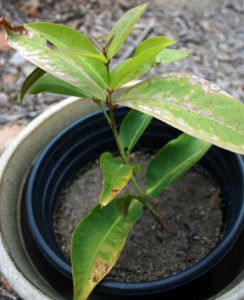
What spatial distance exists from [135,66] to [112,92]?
0.33 ft

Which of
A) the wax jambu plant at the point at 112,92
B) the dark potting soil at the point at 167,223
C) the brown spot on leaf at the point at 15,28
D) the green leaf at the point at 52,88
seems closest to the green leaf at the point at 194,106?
the wax jambu plant at the point at 112,92

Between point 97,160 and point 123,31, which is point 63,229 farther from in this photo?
point 123,31

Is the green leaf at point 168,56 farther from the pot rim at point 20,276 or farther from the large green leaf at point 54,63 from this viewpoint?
the pot rim at point 20,276

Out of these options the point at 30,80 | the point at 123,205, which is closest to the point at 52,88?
the point at 30,80

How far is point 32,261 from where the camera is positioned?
0.99m

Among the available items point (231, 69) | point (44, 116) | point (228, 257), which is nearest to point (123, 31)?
point (44, 116)

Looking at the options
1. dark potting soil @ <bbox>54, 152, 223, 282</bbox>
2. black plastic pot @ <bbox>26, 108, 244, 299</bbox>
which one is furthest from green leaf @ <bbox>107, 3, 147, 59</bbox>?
dark potting soil @ <bbox>54, 152, 223, 282</bbox>

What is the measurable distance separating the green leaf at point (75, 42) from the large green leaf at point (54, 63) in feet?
0.05

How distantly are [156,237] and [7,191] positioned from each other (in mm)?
520

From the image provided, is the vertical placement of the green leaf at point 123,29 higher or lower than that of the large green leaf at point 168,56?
higher

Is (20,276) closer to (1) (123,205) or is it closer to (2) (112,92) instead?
(1) (123,205)

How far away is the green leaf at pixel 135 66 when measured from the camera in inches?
24.4

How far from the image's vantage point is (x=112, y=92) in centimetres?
75

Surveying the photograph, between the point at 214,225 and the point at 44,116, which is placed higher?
the point at 44,116
